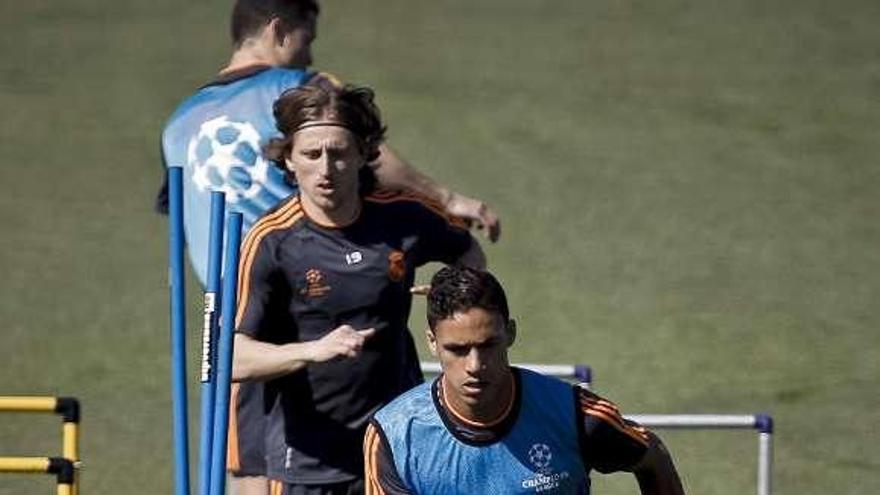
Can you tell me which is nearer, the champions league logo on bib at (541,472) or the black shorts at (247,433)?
the champions league logo on bib at (541,472)

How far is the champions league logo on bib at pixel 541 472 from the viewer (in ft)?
18.4

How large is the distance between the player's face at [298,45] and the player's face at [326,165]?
101cm

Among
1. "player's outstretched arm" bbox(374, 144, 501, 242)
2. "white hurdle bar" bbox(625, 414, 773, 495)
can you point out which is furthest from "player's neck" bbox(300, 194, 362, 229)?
"white hurdle bar" bbox(625, 414, 773, 495)

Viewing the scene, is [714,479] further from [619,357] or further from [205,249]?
[205,249]

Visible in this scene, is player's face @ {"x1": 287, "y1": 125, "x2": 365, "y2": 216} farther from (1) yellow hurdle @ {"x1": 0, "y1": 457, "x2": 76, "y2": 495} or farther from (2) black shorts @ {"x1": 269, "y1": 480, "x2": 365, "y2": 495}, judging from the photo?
(1) yellow hurdle @ {"x1": 0, "y1": 457, "x2": 76, "y2": 495}

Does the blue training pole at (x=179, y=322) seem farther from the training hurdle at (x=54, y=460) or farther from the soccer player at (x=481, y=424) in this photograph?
the training hurdle at (x=54, y=460)

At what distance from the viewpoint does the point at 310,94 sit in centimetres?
673

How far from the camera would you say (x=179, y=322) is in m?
5.99

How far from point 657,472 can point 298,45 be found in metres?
2.53

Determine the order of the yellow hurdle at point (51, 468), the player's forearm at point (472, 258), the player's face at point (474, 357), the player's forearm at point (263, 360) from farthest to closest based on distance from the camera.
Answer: the yellow hurdle at point (51, 468) → the player's forearm at point (472, 258) → the player's forearm at point (263, 360) → the player's face at point (474, 357)

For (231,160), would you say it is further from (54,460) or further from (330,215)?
(54,460)

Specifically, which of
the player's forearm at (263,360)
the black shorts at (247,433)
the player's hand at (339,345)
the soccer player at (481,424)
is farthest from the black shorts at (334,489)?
the soccer player at (481,424)

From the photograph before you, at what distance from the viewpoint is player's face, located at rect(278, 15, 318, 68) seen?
7.70 metres

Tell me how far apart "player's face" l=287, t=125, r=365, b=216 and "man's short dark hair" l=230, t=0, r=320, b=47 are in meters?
0.99
